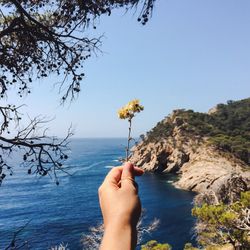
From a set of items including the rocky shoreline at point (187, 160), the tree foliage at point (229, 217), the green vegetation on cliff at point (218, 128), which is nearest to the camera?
the tree foliage at point (229, 217)

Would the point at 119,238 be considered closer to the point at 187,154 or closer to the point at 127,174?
the point at 127,174

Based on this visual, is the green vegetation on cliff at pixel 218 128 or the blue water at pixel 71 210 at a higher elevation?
the green vegetation on cliff at pixel 218 128

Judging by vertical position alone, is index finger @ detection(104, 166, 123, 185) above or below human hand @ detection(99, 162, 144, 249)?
above

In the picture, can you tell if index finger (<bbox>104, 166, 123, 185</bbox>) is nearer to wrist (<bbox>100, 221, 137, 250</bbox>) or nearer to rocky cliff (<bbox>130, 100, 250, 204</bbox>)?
wrist (<bbox>100, 221, 137, 250</bbox>)

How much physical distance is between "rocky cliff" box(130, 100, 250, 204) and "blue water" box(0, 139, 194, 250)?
4245mm

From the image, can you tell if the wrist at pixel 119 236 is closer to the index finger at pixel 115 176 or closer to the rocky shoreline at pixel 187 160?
the index finger at pixel 115 176

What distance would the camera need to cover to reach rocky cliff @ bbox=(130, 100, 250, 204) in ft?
214

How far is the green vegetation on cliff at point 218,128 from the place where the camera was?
247 feet

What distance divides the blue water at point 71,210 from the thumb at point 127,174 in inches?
1414

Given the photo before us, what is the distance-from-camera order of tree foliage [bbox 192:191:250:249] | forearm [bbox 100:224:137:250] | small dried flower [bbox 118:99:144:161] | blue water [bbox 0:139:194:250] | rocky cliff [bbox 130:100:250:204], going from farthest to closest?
rocky cliff [bbox 130:100:250:204]
blue water [bbox 0:139:194:250]
tree foliage [bbox 192:191:250:249]
small dried flower [bbox 118:99:144:161]
forearm [bbox 100:224:137:250]

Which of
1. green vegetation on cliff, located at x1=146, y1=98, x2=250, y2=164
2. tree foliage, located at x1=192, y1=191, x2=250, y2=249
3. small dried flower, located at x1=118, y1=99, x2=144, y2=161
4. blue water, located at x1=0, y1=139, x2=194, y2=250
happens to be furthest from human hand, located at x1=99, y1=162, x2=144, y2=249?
green vegetation on cliff, located at x1=146, y1=98, x2=250, y2=164

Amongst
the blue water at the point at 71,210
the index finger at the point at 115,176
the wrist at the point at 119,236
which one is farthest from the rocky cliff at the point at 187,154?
the wrist at the point at 119,236

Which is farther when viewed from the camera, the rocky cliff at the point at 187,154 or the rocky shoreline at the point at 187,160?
the rocky cliff at the point at 187,154

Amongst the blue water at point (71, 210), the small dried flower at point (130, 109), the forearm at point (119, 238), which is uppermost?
the small dried flower at point (130, 109)
